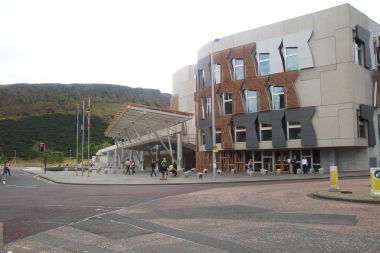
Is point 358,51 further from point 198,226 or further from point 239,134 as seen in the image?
point 198,226

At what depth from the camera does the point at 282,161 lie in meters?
43.4

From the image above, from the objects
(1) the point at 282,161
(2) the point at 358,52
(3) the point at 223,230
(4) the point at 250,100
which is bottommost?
(3) the point at 223,230

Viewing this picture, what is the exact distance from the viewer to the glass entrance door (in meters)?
43.2

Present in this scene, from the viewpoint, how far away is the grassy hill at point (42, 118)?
140m

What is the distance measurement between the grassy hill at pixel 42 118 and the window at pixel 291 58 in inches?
3563

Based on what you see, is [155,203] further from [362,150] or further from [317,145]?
[362,150]

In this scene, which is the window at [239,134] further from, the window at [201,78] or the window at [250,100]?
the window at [201,78]

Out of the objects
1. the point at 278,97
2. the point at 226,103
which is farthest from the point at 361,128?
the point at 226,103

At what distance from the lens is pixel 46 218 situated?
12953mm

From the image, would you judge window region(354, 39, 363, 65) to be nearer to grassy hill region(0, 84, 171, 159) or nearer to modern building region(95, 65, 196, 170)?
modern building region(95, 65, 196, 170)

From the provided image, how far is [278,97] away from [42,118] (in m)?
139

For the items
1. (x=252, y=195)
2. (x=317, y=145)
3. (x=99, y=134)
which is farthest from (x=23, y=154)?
(x=252, y=195)

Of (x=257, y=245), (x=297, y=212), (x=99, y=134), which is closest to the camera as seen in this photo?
(x=257, y=245)

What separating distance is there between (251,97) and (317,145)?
866 centimetres
